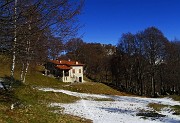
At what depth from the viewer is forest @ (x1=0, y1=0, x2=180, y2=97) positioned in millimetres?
8953

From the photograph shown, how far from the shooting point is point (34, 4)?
8664mm

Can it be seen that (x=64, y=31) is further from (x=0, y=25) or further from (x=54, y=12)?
(x=0, y=25)

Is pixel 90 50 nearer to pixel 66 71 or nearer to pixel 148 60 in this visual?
pixel 66 71

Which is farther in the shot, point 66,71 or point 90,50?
point 90,50

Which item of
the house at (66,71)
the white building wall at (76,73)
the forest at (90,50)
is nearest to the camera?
the forest at (90,50)

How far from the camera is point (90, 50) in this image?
4449 inches

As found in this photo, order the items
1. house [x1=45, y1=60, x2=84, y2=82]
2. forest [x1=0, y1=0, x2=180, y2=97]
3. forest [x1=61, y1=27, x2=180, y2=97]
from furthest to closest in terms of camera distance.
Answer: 1. house [x1=45, y1=60, x2=84, y2=82]
2. forest [x1=61, y1=27, x2=180, y2=97]
3. forest [x1=0, y1=0, x2=180, y2=97]

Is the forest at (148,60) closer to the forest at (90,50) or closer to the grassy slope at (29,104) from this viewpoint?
the forest at (90,50)

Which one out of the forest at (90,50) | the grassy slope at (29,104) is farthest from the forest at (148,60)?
the grassy slope at (29,104)

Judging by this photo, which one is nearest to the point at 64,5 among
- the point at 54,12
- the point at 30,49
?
the point at 54,12

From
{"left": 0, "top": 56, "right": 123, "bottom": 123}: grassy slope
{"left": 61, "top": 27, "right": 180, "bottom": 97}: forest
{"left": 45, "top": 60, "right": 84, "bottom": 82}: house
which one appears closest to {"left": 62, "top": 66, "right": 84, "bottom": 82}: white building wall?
{"left": 45, "top": 60, "right": 84, "bottom": 82}: house

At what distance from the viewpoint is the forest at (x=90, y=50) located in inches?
352

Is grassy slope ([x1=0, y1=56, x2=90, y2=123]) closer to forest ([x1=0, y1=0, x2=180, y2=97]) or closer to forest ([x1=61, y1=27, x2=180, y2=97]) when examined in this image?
forest ([x1=0, y1=0, x2=180, y2=97])

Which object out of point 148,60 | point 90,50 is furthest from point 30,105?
point 90,50
